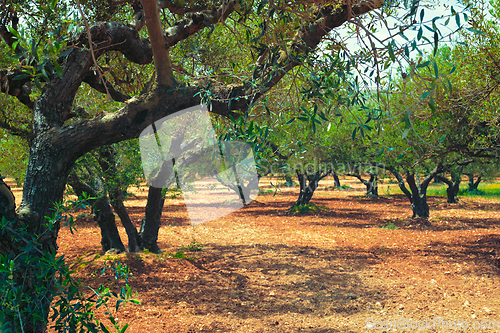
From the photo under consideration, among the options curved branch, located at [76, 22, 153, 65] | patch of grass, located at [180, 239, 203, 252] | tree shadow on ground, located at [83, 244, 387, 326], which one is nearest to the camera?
curved branch, located at [76, 22, 153, 65]

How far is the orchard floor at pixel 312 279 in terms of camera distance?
5668mm

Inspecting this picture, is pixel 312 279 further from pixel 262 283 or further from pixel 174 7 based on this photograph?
pixel 174 7

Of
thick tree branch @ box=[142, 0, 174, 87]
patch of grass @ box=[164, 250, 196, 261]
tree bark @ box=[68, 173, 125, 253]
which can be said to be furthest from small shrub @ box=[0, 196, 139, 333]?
patch of grass @ box=[164, 250, 196, 261]

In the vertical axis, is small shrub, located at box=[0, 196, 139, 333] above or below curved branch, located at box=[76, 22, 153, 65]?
below

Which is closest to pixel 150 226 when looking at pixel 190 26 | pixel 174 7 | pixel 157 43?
pixel 174 7

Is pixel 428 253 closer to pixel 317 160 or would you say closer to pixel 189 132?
pixel 189 132

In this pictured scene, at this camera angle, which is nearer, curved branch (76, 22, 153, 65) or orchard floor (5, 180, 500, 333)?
curved branch (76, 22, 153, 65)

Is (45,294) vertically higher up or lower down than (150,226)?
higher up

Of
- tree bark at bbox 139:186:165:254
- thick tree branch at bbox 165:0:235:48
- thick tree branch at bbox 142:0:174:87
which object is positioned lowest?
tree bark at bbox 139:186:165:254

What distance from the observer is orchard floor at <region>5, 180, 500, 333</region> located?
18.6 feet

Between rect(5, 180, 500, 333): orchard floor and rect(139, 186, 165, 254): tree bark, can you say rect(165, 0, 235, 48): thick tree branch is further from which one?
rect(139, 186, 165, 254): tree bark

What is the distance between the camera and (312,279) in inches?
307

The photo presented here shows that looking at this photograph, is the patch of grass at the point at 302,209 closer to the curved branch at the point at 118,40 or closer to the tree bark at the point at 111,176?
the tree bark at the point at 111,176

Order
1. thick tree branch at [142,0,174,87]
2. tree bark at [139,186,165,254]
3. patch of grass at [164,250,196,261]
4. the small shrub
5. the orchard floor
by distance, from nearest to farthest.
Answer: the small shrub
thick tree branch at [142,0,174,87]
the orchard floor
tree bark at [139,186,165,254]
patch of grass at [164,250,196,261]
